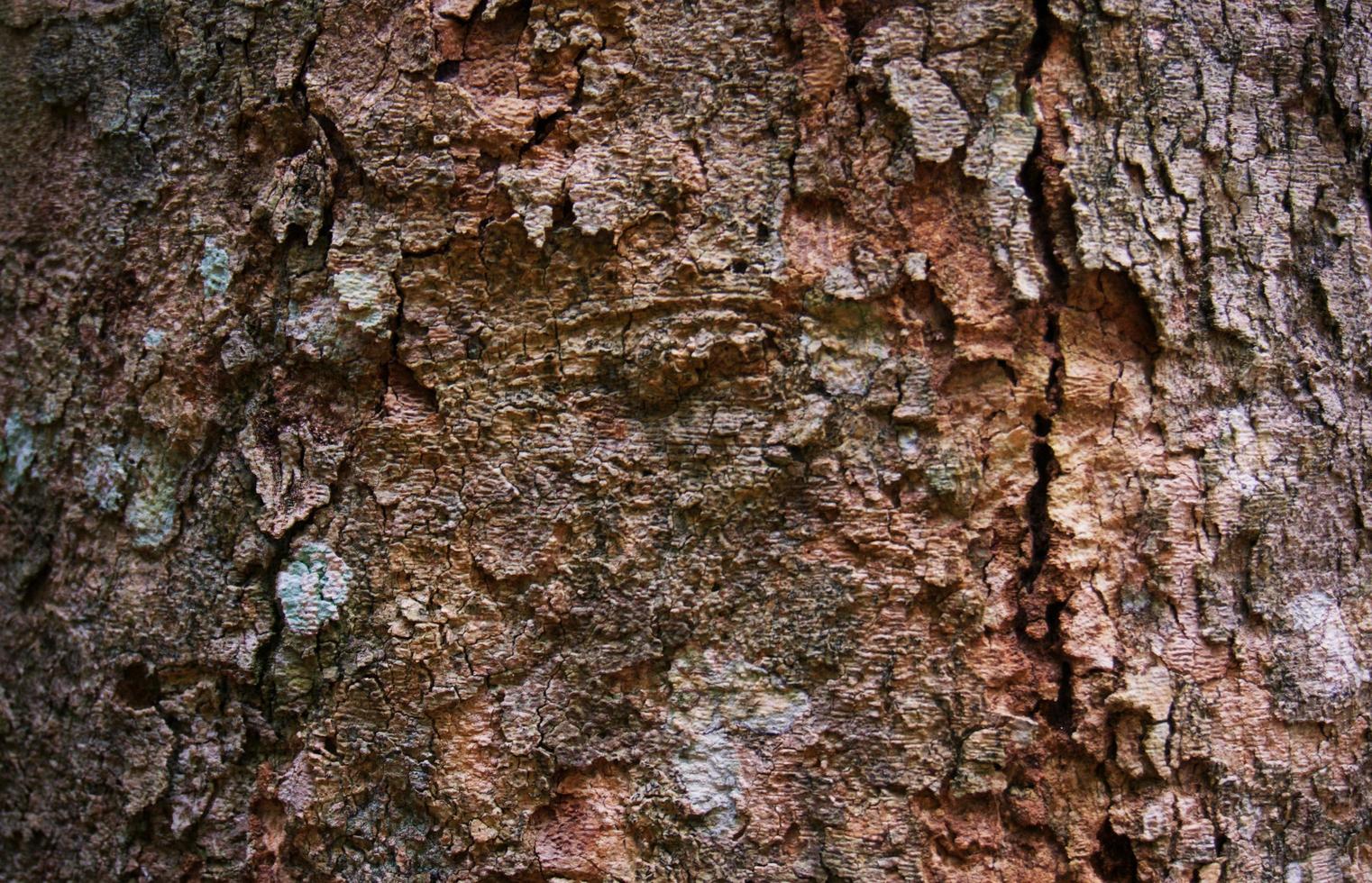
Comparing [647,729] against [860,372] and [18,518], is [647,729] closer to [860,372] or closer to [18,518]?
[860,372]

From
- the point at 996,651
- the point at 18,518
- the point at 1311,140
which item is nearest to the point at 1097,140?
the point at 1311,140

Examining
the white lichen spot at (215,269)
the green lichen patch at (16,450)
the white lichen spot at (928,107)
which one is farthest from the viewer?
the green lichen patch at (16,450)

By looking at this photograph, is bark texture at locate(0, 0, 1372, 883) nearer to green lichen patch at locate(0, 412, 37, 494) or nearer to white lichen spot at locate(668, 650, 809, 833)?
white lichen spot at locate(668, 650, 809, 833)

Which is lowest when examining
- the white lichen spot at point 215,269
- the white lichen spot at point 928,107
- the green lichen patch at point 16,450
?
the green lichen patch at point 16,450

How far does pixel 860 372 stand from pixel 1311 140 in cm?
60

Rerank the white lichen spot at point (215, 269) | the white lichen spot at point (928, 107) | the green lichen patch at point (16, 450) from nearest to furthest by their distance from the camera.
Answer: the white lichen spot at point (928, 107), the white lichen spot at point (215, 269), the green lichen patch at point (16, 450)

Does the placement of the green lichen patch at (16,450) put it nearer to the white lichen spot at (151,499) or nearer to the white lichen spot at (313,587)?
the white lichen spot at (151,499)

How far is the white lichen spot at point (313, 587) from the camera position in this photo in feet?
3.52

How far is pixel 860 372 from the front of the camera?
101 centimetres

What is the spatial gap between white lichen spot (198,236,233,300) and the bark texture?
2 centimetres

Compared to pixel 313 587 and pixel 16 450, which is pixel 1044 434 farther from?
pixel 16 450

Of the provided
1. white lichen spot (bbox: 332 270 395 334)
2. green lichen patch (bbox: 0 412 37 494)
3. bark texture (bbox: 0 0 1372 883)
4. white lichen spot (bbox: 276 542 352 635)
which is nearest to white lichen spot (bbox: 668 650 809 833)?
bark texture (bbox: 0 0 1372 883)

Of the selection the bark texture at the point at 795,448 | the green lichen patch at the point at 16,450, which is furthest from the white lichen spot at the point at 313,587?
the green lichen patch at the point at 16,450

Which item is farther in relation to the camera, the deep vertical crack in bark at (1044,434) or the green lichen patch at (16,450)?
the green lichen patch at (16,450)
